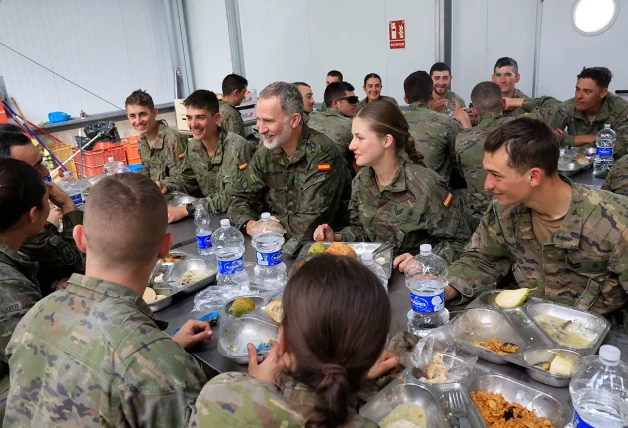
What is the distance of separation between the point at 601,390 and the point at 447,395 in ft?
1.37

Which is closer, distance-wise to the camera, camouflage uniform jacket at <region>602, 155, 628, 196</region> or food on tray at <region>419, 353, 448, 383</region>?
food on tray at <region>419, 353, 448, 383</region>

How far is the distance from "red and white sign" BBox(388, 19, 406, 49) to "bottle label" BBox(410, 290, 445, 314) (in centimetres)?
534

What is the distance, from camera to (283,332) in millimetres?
1059

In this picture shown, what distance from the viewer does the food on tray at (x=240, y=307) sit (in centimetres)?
190

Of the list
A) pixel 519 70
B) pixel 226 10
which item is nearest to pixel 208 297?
pixel 519 70

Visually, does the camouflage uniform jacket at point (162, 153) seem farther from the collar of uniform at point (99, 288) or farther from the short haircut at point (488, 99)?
the collar of uniform at point (99, 288)

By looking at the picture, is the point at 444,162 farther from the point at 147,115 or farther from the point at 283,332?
the point at 283,332

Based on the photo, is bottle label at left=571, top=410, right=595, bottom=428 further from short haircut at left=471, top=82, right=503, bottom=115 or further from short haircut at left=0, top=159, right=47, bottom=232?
short haircut at left=471, top=82, right=503, bottom=115

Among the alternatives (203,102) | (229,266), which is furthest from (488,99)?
(229,266)

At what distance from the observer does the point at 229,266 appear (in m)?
2.17

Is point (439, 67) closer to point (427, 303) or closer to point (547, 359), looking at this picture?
point (427, 303)

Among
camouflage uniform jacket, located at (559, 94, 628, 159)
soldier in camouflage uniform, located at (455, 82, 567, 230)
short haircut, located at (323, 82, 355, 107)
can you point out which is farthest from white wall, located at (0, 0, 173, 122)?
camouflage uniform jacket, located at (559, 94, 628, 159)

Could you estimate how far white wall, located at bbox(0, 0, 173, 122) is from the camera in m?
6.78

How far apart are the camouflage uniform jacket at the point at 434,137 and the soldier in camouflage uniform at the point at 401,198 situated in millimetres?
1415
